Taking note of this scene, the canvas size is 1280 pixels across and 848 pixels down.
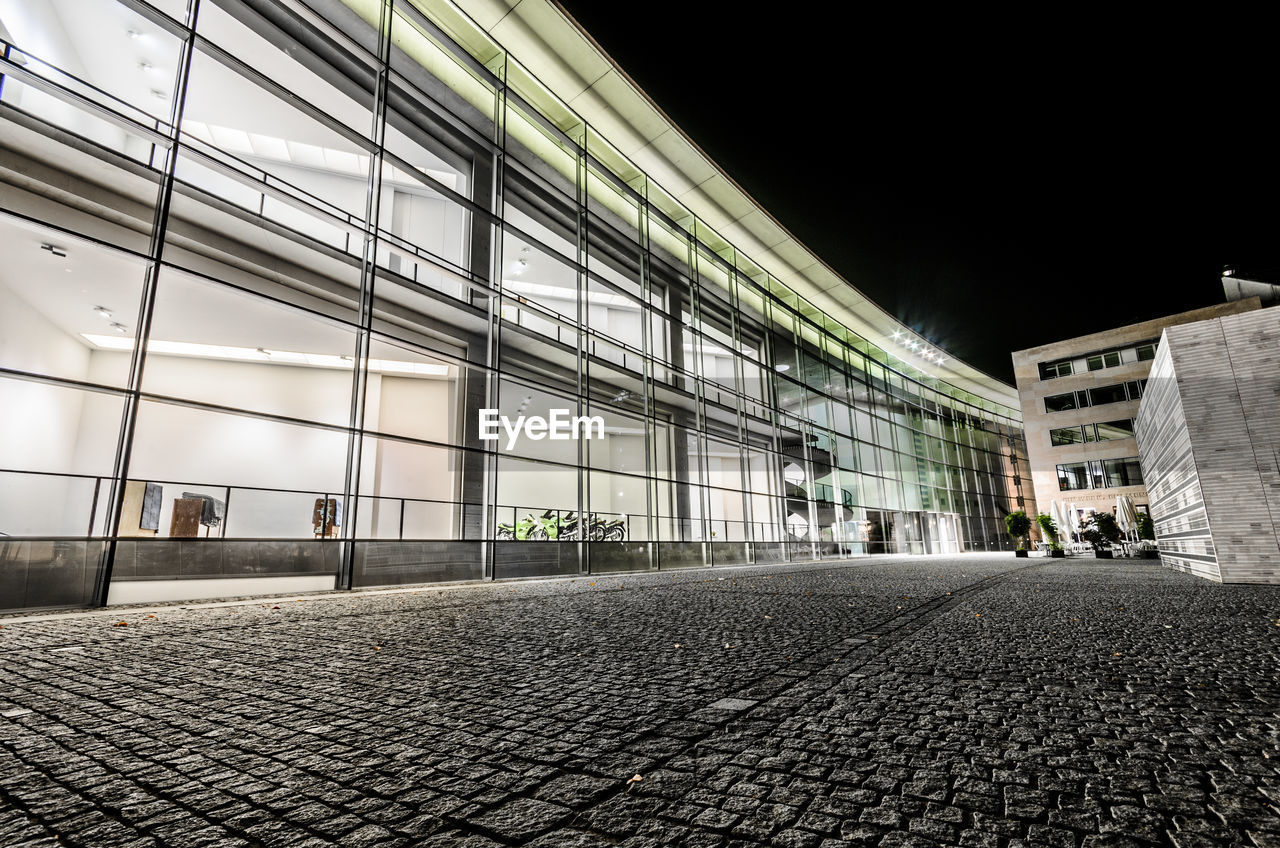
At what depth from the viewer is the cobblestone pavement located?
102 cm

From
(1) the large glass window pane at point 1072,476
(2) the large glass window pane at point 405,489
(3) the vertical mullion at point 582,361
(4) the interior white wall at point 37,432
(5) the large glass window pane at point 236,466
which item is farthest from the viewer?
(1) the large glass window pane at point 1072,476

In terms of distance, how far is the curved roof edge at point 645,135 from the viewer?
1293 cm

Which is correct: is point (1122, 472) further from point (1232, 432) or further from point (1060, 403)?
point (1232, 432)

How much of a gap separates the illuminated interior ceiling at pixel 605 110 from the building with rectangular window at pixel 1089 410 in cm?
2176

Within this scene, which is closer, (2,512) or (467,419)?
(2,512)

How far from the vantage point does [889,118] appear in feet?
42.9

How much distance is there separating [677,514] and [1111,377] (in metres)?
33.2

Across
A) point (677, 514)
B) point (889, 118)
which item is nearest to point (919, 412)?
point (677, 514)

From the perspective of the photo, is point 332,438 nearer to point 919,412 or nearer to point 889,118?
point 889,118

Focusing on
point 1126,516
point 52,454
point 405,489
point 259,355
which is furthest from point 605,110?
point 1126,516

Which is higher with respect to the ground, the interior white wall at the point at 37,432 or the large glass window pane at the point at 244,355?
the large glass window pane at the point at 244,355

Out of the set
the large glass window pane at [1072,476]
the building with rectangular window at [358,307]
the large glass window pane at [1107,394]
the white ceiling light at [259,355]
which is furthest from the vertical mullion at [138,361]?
the large glass window pane at [1107,394]

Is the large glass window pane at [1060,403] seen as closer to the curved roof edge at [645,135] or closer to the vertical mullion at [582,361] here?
the curved roof edge at [645,135]

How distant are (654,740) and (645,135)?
17325 millimetres
